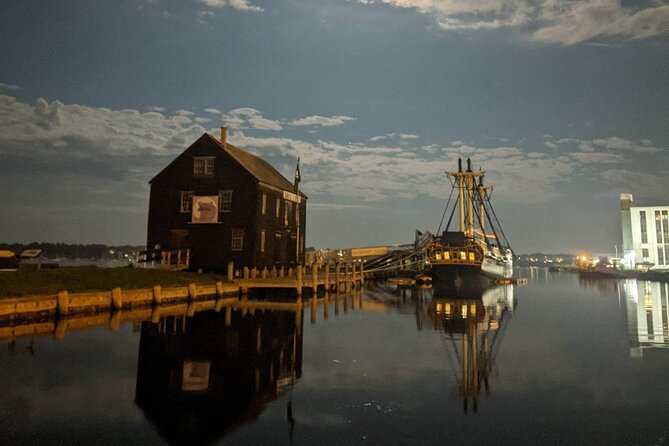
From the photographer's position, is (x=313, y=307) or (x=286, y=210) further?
(x=286, y=210)

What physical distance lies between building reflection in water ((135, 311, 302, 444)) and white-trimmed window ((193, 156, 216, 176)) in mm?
22585

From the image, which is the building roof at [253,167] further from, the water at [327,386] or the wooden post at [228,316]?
the water at [327,386]

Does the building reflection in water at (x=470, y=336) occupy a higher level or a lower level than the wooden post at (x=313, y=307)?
lower

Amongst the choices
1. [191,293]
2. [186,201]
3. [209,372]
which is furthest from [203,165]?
[209,372]

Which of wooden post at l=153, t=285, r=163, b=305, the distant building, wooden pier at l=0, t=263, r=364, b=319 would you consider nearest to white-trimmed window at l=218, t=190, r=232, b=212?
wooden pier at l=0, t=263, r=364, b=319

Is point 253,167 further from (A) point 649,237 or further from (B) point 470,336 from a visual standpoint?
(A) point 649,237

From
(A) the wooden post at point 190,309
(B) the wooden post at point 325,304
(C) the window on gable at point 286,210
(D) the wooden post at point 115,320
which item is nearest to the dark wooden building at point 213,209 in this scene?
(C) the window on gable at point 286,210

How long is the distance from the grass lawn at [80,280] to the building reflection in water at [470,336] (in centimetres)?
1744

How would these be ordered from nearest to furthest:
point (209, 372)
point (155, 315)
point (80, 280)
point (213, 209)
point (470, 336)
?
1. point (209, 372)
2. point (470, 336)
3. point (155, 315)
4. point (80, 280)
5. point (213, 209)

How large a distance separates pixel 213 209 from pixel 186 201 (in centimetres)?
292

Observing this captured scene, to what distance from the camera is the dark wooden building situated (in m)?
41.4

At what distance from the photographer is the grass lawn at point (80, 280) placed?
22969mm

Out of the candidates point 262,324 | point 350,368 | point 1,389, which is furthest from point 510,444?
point 262,324

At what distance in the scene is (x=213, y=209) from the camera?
41906 mm
